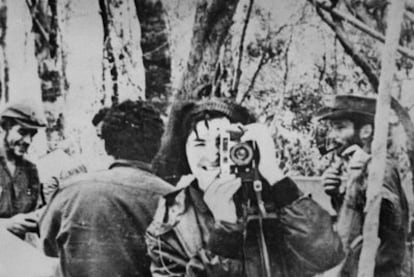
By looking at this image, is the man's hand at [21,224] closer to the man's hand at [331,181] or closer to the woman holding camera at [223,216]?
the woman holding camera at [223,216]

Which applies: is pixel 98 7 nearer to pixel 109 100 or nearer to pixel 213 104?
pixel 109 100

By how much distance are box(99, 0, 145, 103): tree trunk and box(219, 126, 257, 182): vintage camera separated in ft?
1.75

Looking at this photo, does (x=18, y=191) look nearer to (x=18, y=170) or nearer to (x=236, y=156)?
(x=18, y=170)

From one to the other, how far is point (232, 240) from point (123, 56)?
Result: 1189 mm

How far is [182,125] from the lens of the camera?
3750 millimetres

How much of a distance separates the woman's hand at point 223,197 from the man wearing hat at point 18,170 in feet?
3.11

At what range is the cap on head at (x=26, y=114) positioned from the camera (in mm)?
3680

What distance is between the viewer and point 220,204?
3.72m

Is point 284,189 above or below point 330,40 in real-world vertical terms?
below

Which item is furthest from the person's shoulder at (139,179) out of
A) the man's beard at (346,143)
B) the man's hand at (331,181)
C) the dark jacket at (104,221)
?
the man's beard at (346,143)

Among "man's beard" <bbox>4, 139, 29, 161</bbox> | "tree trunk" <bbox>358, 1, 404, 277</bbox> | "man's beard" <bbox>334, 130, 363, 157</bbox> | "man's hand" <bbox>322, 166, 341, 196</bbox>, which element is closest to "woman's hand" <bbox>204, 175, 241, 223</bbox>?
"man's hand" <bbox>322, 166, 341, 196</bbox>

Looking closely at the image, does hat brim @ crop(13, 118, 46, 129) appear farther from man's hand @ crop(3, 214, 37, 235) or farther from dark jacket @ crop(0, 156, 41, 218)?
man's hand @ crop(3, 214, 37, 235)

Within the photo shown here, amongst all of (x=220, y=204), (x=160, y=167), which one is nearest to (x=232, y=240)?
(x=220, y=204)

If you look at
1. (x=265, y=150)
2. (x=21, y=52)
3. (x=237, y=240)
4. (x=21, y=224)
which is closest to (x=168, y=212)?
(x=237, y=240)
